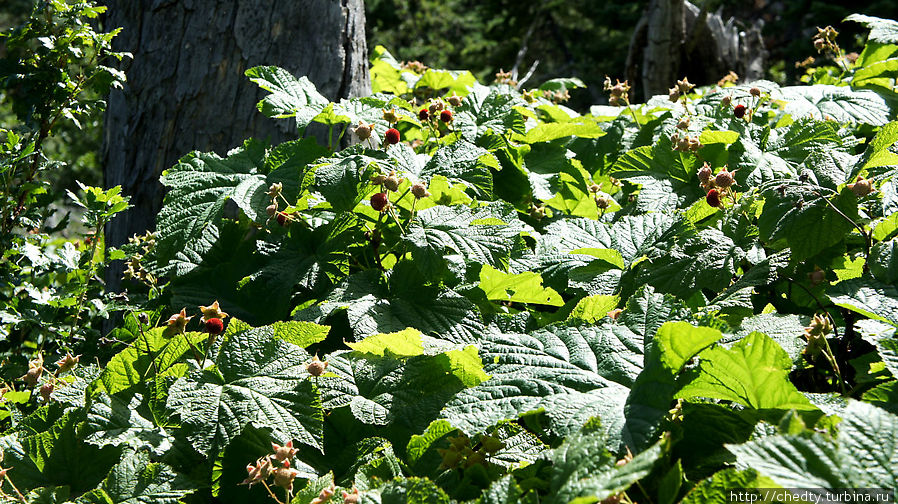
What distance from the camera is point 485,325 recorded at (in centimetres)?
180

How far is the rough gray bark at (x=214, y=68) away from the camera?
2867 millimetres

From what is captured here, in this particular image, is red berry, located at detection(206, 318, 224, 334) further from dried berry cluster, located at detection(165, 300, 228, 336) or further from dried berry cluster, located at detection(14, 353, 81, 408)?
dried berry cluster, located at detection(14, 353, 81, 408)

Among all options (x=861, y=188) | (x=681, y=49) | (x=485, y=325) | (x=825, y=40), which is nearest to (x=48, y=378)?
(x=485, y=325)

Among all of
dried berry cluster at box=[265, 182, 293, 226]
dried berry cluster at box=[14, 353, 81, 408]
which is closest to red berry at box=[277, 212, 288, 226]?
dried berry cluster at box=[265, 182, 293, 226]

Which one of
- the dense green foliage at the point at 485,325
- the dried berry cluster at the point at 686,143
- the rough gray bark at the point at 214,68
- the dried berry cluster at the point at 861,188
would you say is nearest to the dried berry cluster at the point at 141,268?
the dense green foliage at the point at 485,325

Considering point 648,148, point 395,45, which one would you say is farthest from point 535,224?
point 395,45

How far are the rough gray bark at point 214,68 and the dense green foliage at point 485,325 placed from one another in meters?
0.50

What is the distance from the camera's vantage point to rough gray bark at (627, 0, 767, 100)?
255 inches

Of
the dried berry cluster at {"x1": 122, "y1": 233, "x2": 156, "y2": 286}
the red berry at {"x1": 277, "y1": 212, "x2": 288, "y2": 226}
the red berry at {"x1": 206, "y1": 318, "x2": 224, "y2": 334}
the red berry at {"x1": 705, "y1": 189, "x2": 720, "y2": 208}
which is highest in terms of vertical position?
the red berry at {"x1": 705, "y1": 189, "x2": 720, "y2": 208}

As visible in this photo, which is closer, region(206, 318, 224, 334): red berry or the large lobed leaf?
the large lobed leaf

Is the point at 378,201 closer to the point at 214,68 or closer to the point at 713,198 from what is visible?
the point at 713,198

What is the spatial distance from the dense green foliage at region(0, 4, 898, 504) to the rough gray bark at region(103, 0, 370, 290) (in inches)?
19.5

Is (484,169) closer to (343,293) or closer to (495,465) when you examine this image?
(343,293)

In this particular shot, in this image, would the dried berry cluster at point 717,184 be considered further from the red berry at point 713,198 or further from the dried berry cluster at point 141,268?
the dried berry cluster at point 141,268
